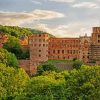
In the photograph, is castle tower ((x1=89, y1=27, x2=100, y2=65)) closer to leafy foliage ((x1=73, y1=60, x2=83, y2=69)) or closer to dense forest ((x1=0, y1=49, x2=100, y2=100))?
leafy foliage ((x1=73, y1=60, x2=83, y2=69))

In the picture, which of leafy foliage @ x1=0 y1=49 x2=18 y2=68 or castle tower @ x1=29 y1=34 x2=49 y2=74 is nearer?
leafy foliage @ x1=0 y1=49 x2=18 y2=68

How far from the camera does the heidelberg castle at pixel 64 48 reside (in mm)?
108812

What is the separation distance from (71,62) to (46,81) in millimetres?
38390

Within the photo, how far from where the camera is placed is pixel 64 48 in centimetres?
11325

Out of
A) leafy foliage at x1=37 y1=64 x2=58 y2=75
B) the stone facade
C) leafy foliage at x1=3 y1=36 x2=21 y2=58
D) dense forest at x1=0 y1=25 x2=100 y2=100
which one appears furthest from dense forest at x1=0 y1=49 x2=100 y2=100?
leafy foliage at x1=3 y1=36 x2=21 y2=58

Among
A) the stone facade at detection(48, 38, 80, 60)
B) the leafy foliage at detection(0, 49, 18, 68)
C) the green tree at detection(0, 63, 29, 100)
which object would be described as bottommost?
the green tree at detection(0, 63, 29, 100)

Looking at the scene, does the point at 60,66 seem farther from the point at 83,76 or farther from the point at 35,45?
the point at 83,76

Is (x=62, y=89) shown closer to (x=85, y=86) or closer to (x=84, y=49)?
(x=85, y=86)

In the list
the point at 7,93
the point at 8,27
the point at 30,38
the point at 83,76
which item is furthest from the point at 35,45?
the point at 8,27

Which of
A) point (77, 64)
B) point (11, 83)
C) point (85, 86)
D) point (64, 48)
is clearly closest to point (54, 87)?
point (85, 86)

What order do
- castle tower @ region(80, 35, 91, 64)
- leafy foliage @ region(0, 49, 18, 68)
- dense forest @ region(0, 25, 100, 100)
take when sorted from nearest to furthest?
dense forest @ region(0, 25, 100, 100), leafy foliage @ region(0, 49, 18, 68), castle tower @ region(80, 35, 91, 64)

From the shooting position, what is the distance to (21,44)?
11994cm

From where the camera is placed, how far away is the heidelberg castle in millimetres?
108812

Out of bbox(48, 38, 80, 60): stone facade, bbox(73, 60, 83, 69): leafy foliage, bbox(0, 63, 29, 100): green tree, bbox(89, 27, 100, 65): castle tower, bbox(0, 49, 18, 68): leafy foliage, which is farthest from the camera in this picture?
bbox(48, 38, 80, 60): stone facade
